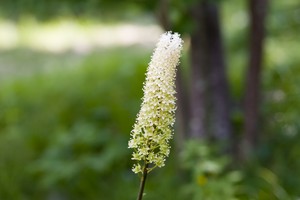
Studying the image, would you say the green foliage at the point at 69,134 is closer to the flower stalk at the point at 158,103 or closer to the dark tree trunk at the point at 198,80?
the dark tree trunk at the point at 198,80

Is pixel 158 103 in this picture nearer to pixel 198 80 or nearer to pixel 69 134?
pixel 198 80

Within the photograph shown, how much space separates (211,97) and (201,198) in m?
2.39

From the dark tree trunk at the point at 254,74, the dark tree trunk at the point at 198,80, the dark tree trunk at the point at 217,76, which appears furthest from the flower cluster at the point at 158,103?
the dark tree trunk at the point at 217,76

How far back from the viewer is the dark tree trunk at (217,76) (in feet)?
19.3

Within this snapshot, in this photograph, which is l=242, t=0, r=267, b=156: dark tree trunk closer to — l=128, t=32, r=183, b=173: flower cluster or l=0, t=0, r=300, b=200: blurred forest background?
l=0, t=0, r=300, b=200: blurred forest background

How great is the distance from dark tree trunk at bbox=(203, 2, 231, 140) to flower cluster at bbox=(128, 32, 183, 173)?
13.2ft

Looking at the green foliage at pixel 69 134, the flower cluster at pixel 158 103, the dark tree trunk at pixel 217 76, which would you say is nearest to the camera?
the flower cluster at pixel 158 103

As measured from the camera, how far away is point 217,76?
598 centimetres

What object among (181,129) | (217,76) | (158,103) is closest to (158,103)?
(158,103)

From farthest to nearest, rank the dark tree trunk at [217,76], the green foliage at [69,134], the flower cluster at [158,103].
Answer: the dark tree trunk at [217,76] → the green foliage at [69,134] → the flower cluster at [158,103]

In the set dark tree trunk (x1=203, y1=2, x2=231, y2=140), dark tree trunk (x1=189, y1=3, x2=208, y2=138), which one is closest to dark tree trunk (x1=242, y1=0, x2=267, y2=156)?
dark tree trunk (x1=203, y1=2, x2=231, y2=140)

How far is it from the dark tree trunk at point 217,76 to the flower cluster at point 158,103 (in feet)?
13.2

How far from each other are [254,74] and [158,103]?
3.87 metres

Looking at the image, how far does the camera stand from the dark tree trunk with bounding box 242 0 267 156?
536 centimetres
